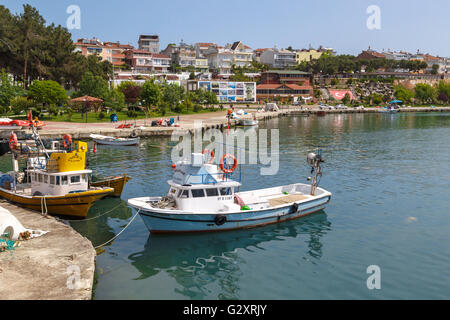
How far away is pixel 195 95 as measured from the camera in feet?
386

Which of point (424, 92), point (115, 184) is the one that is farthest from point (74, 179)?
point (424, 92)

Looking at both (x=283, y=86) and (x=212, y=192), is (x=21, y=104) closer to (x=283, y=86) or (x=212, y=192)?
(x=212, y=192)

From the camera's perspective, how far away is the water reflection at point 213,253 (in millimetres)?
18422

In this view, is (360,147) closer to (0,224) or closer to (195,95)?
(0,224)

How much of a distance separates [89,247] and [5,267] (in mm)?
3496

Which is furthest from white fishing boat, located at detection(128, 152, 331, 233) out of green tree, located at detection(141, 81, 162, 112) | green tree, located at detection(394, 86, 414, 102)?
green tree, located at detection(394, 86, 414, 102)

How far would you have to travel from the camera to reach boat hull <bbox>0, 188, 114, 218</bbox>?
82.3ft

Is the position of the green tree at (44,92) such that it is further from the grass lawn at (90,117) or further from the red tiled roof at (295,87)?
the red tiled roof at (295,87)

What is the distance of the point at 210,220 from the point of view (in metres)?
23.2

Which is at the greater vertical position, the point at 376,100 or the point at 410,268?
the point at 376,100

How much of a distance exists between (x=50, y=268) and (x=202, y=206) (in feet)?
29.9

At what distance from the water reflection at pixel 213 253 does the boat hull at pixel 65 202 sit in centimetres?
517

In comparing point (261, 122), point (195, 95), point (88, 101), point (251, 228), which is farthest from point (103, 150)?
point (195, 95)
